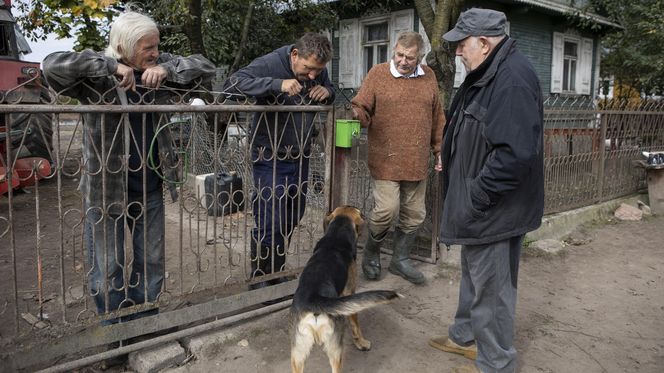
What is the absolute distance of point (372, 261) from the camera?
173 inches

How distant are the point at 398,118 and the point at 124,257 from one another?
7.50 ft

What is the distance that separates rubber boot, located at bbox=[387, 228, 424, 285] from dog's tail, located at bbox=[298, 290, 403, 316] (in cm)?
202

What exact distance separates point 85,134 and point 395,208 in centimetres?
239

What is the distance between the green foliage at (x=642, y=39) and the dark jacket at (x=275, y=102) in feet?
33.3

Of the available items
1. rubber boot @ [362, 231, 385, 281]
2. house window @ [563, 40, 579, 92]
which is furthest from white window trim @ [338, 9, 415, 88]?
rubber boot @ [362, 231, 385, 281]

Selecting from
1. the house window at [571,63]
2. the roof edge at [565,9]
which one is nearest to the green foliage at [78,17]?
the roof edge at [565,9]

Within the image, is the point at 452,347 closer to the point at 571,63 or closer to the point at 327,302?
the point at 327,302

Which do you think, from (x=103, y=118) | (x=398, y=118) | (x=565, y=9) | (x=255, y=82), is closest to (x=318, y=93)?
(x=255, y=82)

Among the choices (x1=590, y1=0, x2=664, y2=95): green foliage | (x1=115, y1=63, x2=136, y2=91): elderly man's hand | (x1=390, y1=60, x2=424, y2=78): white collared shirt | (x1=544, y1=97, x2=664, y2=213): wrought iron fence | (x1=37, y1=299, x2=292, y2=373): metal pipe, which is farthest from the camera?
(x1=590, y1=0, x2=664, y2=95): green foliage

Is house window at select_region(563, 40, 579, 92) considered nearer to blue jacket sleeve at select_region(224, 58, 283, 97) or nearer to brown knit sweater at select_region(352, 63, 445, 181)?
brown knit sweater at select_region(352, 63, 445, 181)

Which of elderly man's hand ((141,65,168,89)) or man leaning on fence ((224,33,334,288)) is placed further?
man leaning on fence ((224,33,334,288))

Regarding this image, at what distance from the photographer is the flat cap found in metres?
2.54

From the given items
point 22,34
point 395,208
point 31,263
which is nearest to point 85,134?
point 395,208

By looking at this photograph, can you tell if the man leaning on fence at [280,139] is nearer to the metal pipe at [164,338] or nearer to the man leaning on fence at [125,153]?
the metal pipe at [164,338]
